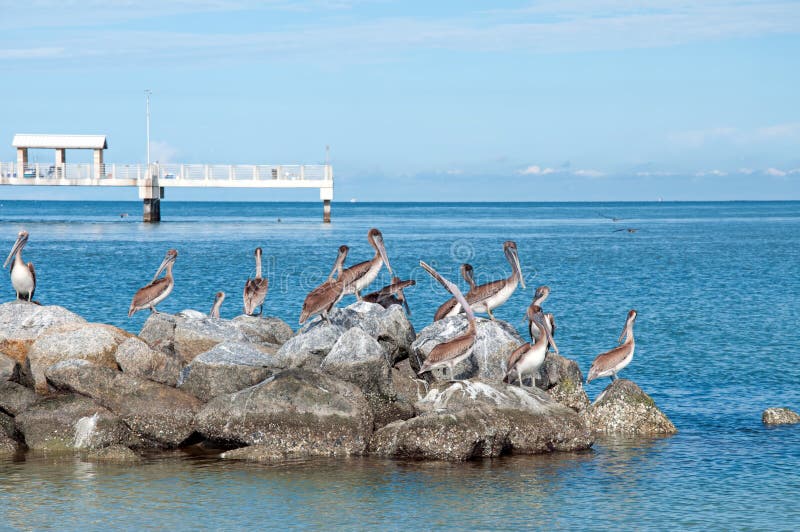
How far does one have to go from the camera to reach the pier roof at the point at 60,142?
238ft

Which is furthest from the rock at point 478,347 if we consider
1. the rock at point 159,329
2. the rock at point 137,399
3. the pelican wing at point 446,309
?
the rock at point 159,329

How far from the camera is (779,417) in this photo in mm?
15766

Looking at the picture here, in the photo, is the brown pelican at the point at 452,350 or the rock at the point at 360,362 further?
the brown pelican at the point at 452,350

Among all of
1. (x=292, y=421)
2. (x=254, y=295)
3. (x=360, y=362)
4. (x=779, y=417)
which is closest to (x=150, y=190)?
(x=254, y=295)

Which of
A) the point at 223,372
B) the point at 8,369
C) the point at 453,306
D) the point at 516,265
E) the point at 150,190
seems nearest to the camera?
the point at 223,372

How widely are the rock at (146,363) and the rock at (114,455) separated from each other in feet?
5.41

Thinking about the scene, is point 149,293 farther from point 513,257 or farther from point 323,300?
point 513,257

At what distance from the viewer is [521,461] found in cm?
1312

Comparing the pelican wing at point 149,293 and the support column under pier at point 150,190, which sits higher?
the support column under pier at point 150,190

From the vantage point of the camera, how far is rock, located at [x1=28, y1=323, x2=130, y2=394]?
50.0 feet

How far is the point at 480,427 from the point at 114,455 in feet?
14.9

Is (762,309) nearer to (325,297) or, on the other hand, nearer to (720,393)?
(720,393)

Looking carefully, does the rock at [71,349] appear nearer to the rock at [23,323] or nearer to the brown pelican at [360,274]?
the rock at [23,323]

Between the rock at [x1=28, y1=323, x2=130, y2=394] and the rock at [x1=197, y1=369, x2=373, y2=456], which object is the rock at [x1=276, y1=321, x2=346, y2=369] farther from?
the rock at [x1=28, y1=323, x2=130, y2=394]
